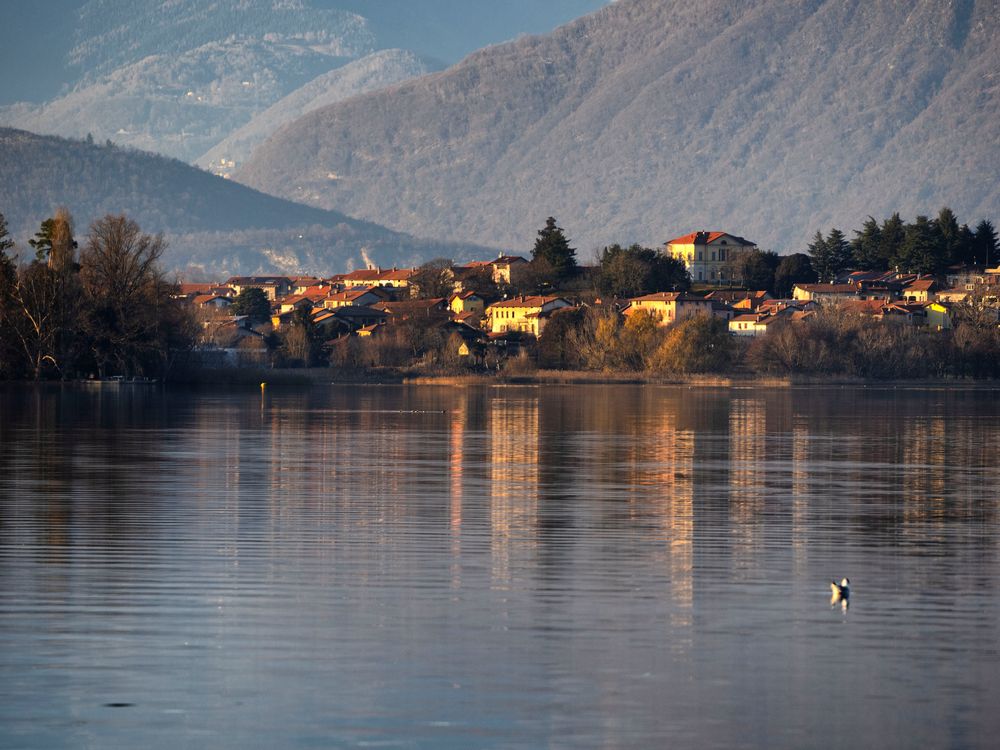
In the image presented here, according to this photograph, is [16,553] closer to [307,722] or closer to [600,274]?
[307,722]

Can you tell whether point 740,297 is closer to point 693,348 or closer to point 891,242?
point 891,242

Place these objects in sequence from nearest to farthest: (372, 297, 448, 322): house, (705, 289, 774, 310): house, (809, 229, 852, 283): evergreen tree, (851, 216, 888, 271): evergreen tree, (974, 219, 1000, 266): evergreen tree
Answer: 1. (372, 297, 448, 322): house
2. (705, 289, 774, 310): house
3. (974, 219, 1000, 266): evergreen tree
4. (809, 229, 852, 283): evergreen tree
5. (851, 216, 888, 271): evergreen tree

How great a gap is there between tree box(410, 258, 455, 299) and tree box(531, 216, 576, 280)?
12.4 m

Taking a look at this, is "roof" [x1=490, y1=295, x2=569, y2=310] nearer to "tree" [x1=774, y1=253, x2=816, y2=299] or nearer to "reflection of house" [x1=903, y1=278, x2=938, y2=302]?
"tree" [x1=774, y1=253, x2=816, y2=299]

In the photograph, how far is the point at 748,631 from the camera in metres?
16.7

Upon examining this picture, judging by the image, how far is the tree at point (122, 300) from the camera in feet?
287

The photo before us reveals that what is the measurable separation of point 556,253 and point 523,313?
14785 mm

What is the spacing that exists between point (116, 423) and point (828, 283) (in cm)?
11229

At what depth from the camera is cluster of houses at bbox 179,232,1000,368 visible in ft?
433

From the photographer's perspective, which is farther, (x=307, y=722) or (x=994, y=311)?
(x=994, y=311)

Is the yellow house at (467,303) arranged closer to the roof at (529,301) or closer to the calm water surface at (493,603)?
the roof at (529,301)

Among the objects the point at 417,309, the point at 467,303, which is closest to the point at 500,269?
the point at 467,303

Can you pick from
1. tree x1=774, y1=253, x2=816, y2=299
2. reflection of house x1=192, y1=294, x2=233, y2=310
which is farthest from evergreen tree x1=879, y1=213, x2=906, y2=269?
reflection of house x1=192, y1=294, x2=233, y2=310

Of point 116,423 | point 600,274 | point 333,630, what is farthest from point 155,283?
point 333,630
